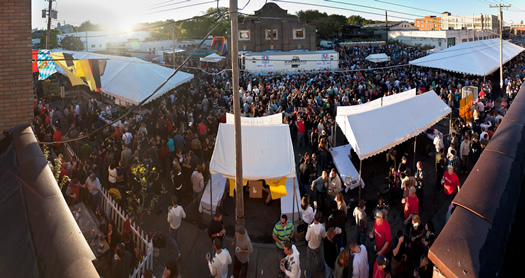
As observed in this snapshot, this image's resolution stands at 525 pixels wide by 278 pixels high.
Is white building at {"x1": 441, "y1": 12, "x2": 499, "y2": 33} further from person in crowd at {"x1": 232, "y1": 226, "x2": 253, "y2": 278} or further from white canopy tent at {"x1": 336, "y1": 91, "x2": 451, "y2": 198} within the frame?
person in crowd at {"x1": 232, "y1": 226, "x2": 253, "y2": 278}

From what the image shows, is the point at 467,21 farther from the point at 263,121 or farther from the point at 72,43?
the point at 263,121

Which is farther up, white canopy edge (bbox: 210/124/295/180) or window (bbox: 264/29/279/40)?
window (bbox: 264/29/279/40)

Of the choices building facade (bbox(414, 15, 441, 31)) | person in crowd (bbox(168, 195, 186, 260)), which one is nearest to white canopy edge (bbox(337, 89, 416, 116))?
person in crowd (bbox(168, 195, 186, 260))

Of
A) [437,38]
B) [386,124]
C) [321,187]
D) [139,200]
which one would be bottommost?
[139,200]

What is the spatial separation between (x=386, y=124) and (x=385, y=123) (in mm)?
39

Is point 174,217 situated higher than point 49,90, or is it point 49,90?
point 49,90

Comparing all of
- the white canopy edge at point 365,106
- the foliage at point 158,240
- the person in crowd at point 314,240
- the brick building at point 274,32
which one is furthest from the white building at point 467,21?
the foliage at point 158,240

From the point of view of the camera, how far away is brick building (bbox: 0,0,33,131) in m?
4.91

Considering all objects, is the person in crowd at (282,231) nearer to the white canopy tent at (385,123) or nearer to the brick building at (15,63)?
the white canopy tent at (385,123)

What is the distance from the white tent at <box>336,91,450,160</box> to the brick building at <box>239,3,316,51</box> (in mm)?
34465

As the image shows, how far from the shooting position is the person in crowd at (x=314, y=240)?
5879 millimetres

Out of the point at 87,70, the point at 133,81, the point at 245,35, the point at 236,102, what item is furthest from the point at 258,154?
the point at 245,35

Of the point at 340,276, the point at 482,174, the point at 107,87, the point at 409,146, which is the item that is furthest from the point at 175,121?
the point at 482,174

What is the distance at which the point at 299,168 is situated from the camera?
8.94 metres
